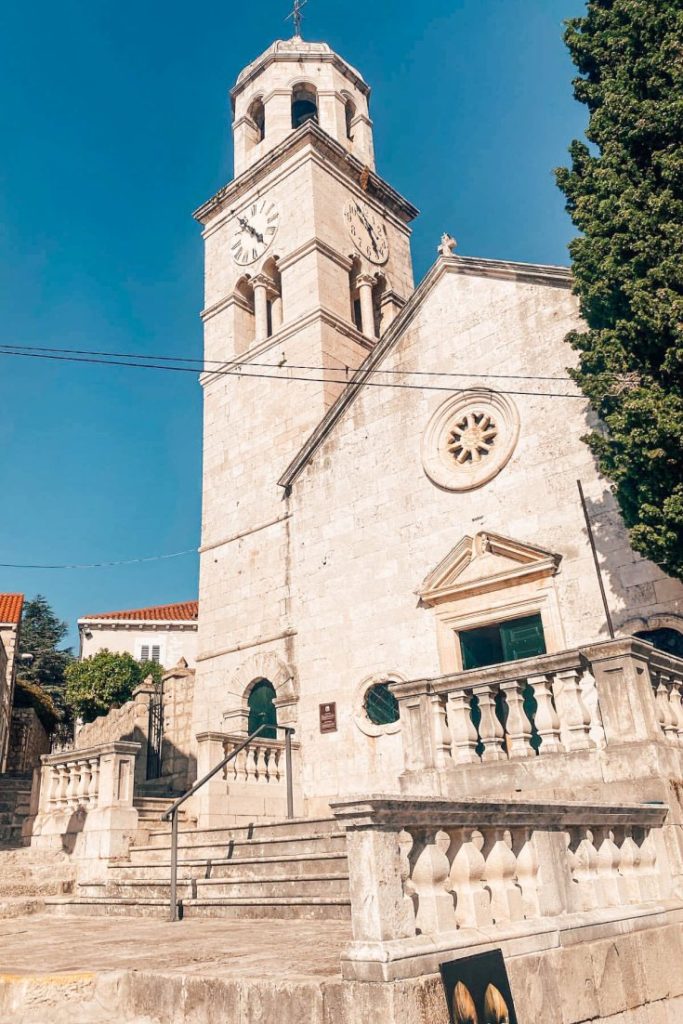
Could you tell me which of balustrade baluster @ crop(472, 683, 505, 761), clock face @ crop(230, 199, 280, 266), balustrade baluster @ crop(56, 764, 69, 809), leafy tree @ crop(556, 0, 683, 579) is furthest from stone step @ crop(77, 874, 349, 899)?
clock face @ crop(230, 199, 280, 266)

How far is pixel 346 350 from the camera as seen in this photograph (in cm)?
1712

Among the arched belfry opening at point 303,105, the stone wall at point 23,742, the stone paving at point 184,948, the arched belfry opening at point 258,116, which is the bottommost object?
the stone paving at point 184,948

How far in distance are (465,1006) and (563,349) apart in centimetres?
1019

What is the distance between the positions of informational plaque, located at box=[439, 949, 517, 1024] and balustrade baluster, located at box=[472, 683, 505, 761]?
10.2 feet

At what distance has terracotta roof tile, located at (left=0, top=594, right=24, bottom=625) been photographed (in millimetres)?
24203

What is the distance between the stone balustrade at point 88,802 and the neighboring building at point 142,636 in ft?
77.4

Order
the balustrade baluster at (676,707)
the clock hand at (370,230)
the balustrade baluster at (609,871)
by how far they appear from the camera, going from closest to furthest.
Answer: the balustrade baluster at (609,871) < the balustrade baluster at (676,707) < the clock hand at (370,230)

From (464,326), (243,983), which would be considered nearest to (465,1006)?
(243,983)

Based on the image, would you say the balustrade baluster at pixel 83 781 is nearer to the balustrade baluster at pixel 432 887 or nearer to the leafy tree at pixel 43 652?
the balustrade baluster at pixel 432 887

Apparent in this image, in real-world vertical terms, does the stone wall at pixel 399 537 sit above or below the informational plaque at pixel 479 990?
above

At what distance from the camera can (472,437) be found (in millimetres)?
12688

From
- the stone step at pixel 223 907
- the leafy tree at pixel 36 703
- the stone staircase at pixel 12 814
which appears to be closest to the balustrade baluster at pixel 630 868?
the stone step at pixel 223 907

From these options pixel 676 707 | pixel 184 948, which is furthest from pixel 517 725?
pixel 184 948

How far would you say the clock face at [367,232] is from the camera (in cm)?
1923
